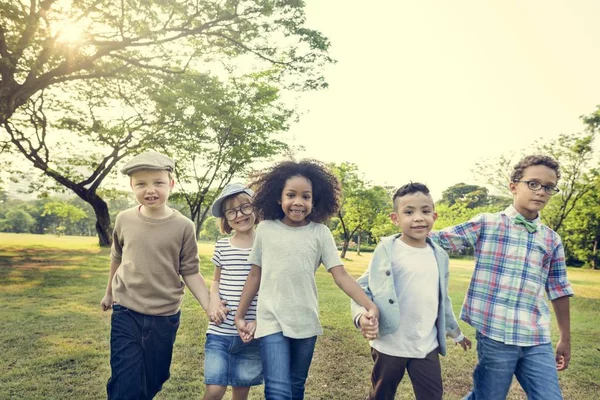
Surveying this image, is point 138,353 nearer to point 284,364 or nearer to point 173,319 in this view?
point 173,319

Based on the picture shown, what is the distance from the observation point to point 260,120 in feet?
67.9

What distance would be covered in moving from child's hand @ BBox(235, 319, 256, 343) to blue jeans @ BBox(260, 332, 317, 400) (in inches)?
4.8

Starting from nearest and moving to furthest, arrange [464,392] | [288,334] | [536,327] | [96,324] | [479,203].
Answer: [288,334]
[536,327]
[464,392]
[96,324]
[479,203]

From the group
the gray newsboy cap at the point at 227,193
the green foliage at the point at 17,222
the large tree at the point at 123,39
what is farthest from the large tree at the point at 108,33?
the green foliage at the point at 17,222

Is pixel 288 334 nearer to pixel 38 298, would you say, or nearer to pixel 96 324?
pixel 96 324

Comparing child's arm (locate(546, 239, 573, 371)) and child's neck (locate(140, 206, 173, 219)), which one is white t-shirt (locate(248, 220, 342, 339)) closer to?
child's neck (locate(140, 206, 173, 219))

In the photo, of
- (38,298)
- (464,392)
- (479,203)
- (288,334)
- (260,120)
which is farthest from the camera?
(479,203)

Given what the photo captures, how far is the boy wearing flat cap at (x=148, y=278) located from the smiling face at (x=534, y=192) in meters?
2.18

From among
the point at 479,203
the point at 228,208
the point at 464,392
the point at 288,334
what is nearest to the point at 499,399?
the point at 288,334

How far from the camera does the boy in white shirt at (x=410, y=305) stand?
2.59 metres

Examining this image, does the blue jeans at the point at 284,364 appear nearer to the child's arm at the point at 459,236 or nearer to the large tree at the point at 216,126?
the child's arm at the point at 459,236

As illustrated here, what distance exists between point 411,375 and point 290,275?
94 cm

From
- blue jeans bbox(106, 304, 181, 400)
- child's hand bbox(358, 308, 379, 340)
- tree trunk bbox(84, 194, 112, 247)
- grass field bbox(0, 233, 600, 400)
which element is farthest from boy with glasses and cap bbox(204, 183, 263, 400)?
tree trunk bbox(84, 194, 112, 247)

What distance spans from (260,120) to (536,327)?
18.8 metres
